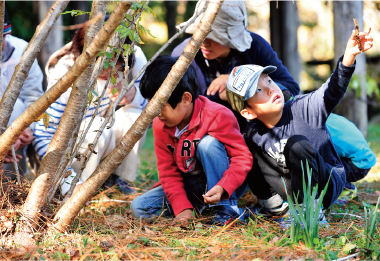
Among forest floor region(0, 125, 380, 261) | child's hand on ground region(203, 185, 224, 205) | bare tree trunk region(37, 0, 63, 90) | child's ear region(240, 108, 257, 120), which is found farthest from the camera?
bare tree trunk region(37, 0, 63, 90)

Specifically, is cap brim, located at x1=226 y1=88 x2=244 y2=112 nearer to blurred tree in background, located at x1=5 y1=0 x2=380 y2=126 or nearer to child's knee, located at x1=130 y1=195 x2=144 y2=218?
blurred tree in background, located at x1=5 y1=0 x2=380 y2=126

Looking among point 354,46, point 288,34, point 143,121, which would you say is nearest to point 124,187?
point 143,121

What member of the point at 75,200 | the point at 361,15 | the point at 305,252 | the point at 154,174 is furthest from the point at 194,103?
the point at 361,15

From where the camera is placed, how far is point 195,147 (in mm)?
1978

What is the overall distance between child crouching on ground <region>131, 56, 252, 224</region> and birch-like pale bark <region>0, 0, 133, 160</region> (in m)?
0.64

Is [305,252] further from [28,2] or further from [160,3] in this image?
[160,3]

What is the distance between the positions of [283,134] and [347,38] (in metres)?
3.05

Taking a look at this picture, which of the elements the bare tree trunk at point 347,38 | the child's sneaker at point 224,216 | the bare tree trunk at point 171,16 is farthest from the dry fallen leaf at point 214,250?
the bare tree trunk at point 171,16

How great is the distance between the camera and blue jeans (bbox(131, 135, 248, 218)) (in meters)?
1.89

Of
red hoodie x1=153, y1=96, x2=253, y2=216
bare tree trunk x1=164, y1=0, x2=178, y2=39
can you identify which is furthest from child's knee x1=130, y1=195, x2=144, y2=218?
bare tree trunk x1=164, y1=0, x2=178, y2=39

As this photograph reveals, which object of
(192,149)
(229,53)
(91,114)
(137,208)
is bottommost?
(137,208)

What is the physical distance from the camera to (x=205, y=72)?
8.49 feet

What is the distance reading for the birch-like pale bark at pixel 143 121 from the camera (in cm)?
137

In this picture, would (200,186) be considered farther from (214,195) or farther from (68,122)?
(68,122)
